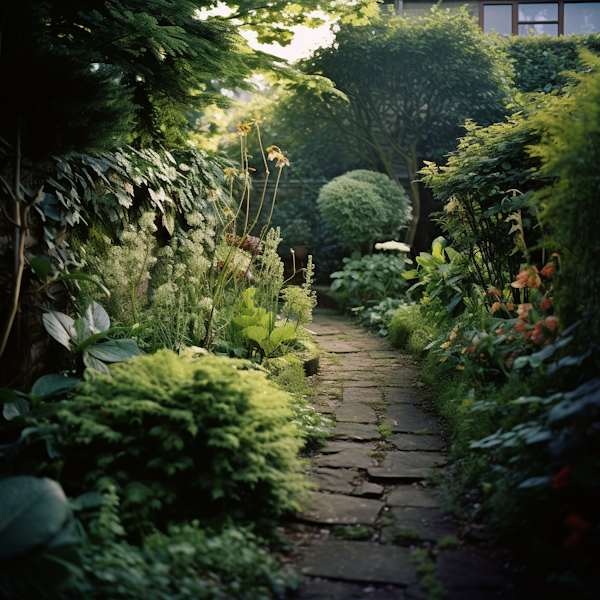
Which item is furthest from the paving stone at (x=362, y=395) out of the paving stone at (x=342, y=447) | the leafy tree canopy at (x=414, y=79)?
the leafy tree canopy at (x=414, y=79)

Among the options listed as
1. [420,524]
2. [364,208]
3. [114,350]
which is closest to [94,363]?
[114,350]

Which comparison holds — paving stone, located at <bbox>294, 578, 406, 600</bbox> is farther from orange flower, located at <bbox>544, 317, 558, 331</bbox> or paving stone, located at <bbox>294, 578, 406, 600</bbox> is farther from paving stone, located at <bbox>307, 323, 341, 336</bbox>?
paving stone, located at <bbox>307, 323, 341, 336</bbox>

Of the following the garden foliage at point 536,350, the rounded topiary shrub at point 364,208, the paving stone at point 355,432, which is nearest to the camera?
the garden foliage at point 536,350

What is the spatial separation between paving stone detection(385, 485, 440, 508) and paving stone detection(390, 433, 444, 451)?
490mm

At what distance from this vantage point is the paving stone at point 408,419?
341 cm

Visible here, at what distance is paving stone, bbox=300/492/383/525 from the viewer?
7.61ft

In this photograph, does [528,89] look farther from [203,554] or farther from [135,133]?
[203,554]

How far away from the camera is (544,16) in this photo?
1155 centimetres

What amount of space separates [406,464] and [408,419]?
2.41ft

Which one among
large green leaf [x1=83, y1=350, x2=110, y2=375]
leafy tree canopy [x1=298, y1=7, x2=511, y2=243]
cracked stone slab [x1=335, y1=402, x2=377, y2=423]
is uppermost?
leafy tree canopy [x1=298, y1=7, x2=511, y2=243]

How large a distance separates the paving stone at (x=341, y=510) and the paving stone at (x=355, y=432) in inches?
29.4

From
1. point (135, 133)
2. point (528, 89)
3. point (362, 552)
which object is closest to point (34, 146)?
point (135, 133)

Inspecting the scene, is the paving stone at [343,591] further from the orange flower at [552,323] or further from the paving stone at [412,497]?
the orange flower at [552,323]

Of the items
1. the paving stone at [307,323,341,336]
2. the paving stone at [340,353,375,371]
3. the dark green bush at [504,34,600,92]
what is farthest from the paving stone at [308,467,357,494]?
the dark green bush at [504,34,600,92]
